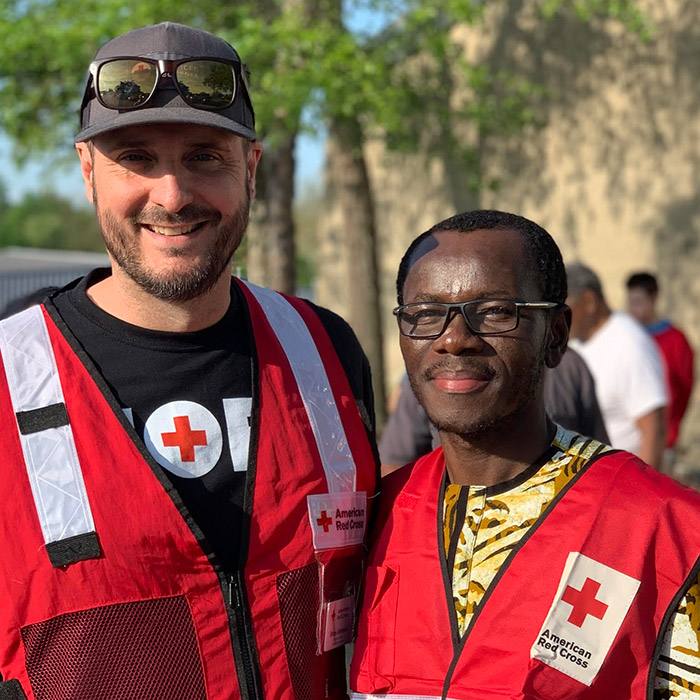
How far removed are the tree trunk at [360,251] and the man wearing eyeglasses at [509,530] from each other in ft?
27.4

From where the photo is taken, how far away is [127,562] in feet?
7.09

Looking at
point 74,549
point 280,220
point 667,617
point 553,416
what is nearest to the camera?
point 667,617

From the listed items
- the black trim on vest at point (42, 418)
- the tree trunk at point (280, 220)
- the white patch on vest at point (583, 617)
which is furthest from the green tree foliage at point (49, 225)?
the white patch on vest at point (583, 617)

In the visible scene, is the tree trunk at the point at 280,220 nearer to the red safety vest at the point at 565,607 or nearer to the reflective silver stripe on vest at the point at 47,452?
the reflective silver stripe on vest at the point at 47,452

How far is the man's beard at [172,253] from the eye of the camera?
2357 mm

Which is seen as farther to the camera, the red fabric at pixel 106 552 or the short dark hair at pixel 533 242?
the short dark hair at pixel 533 242

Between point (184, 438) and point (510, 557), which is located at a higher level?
point (184, 438)

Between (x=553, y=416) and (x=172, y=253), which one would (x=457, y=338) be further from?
(x=553, y=416)

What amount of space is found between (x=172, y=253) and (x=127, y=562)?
671mm

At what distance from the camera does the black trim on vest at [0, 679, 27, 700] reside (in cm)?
210

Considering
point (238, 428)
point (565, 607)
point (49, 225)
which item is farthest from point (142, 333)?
point (49, 225)

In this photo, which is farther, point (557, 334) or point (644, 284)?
point (644, 284)

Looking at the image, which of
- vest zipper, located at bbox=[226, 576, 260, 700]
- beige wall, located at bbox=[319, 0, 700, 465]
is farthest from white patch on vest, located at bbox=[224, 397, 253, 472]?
beige wall, located at bbox=[319, 0, 700, 465]

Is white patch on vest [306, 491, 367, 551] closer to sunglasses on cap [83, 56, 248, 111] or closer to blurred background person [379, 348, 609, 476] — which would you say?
sunglasses on cap [83, 56, 248, 111]
